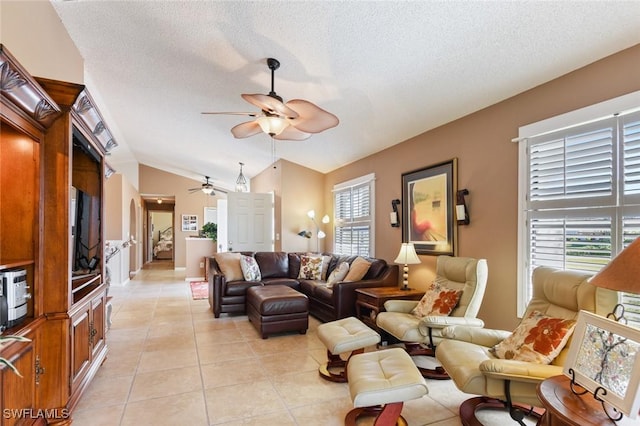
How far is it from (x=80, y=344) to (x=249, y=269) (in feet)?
9.22

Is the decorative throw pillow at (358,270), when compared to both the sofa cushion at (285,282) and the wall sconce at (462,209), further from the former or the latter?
the wall sconce at (462,209)

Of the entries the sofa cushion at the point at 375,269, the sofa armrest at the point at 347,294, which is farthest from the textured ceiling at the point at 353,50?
the sofa armrest at the point at 347,294

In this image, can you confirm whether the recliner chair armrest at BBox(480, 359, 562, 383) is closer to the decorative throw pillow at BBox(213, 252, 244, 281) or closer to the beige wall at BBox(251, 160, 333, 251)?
the decorative throw pillow at BBox(213, 252, 244, 281)

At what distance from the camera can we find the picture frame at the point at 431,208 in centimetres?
370

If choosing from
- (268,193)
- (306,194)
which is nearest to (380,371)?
(306,194)

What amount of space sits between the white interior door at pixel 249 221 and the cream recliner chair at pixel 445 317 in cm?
443

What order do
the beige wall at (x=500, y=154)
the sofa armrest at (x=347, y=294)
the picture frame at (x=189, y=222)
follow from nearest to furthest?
1. the beige wall at (x=500, y=154)
2. the sofa armrest at (x=347, y=294)
3. the picture frame at (x=189, y=222)

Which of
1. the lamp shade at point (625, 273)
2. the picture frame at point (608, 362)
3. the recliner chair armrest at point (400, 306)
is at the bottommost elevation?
the recliner chair armrest at point (400, 306)

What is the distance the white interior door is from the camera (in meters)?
7.12

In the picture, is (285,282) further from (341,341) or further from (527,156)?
(527,156)

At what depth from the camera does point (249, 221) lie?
728cm

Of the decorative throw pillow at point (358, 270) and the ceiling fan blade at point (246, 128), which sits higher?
the ceiling fan blade at point (246, 128)

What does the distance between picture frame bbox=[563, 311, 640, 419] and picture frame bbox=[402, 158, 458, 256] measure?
210 centimetres

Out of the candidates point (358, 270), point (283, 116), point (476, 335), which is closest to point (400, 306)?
point (476, 335)
